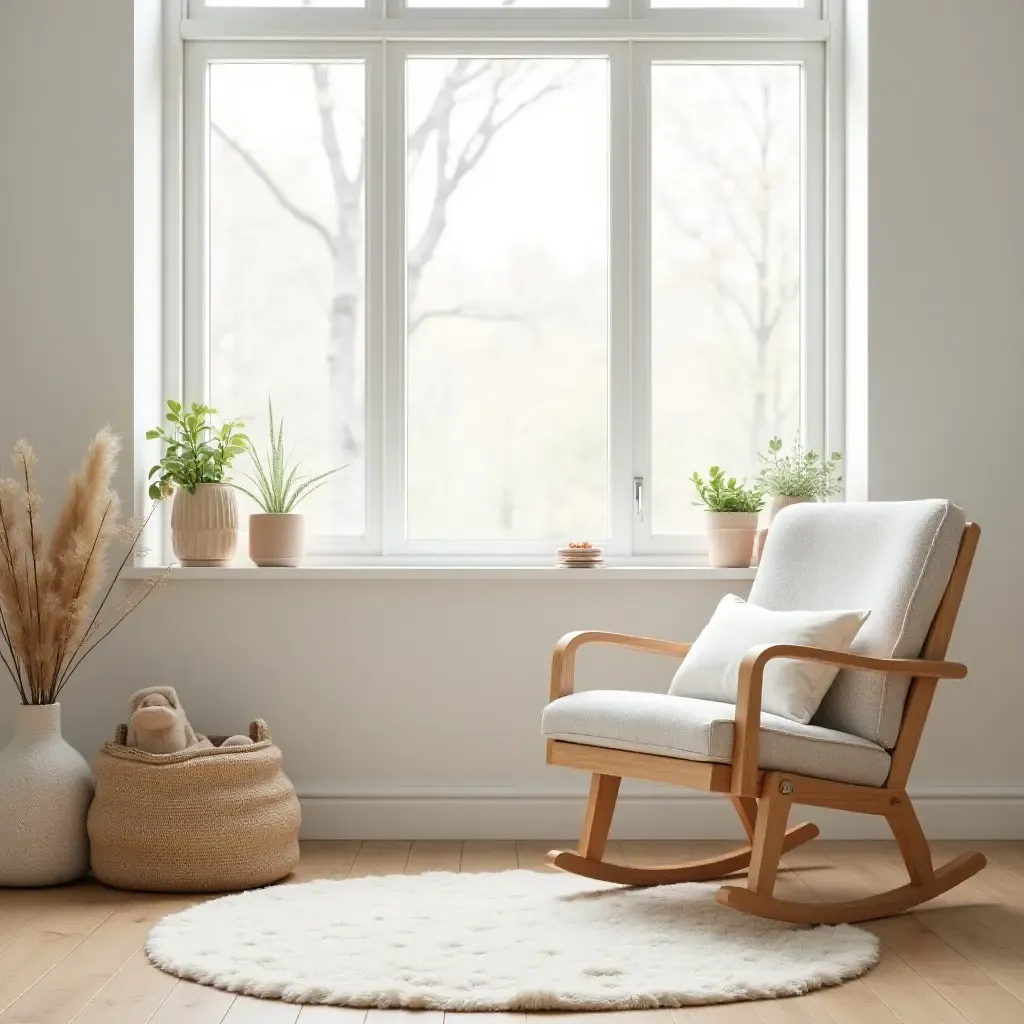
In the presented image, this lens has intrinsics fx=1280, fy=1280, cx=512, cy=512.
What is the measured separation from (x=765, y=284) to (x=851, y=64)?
693 millimetres

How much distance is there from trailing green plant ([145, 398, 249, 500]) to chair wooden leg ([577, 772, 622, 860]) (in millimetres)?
1438

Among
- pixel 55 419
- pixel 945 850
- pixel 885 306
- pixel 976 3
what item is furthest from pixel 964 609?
pixel 55 419

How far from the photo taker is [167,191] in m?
3.92

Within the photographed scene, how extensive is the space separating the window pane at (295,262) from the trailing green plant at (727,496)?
1.06m

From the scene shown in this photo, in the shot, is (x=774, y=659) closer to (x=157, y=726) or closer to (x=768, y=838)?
(x=768, y=838)

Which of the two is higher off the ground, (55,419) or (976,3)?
(976,3)

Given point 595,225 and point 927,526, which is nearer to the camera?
point 927,526

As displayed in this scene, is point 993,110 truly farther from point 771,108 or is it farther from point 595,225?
point 595,225

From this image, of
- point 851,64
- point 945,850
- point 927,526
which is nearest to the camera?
point 927,526

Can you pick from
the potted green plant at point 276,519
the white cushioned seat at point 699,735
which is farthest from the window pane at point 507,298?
the white cushioned seat at point 699,735

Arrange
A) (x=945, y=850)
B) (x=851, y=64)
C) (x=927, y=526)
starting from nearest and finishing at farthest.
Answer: (x=927, y=526), (x=945, y=850), (x=851, y=64)

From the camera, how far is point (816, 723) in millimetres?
2941

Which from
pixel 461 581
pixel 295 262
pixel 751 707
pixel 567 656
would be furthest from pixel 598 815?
pixel 295 262

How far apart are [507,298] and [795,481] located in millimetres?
1040
